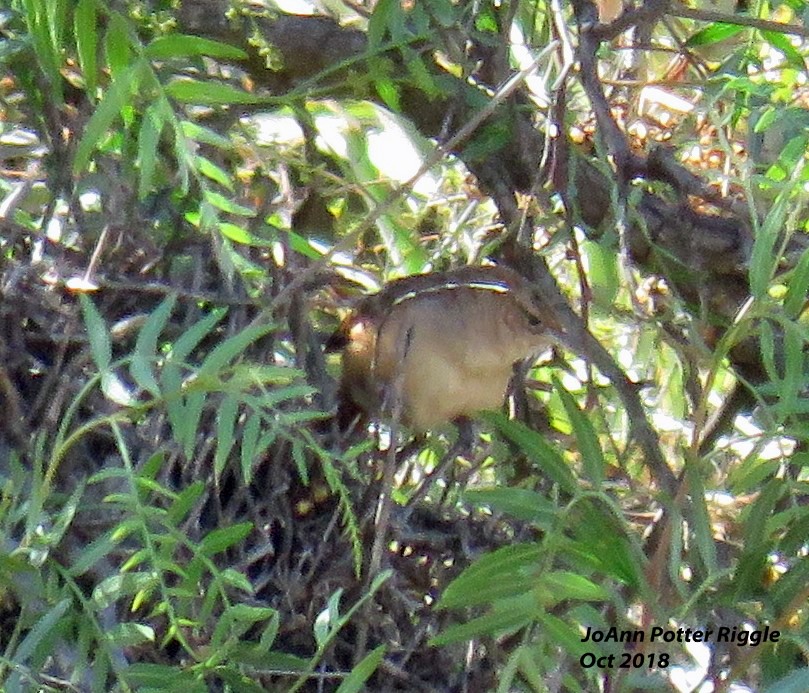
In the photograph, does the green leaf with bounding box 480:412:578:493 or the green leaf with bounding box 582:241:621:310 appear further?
the green leaf with bounding box 582:241:621:310

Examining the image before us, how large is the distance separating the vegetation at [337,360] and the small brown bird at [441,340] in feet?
0.11

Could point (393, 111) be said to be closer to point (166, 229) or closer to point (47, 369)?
point (166, 229)

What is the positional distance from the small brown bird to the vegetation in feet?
0.11

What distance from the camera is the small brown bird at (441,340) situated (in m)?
1.36

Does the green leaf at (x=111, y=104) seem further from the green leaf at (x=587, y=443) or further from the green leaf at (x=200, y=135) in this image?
the green leaf at (x=587, y=443)

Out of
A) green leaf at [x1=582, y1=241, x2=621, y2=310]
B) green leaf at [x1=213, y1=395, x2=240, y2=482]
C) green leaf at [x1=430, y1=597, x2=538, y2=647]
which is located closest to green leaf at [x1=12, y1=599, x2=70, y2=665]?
green leaf at [x1=213, y1=395, x2=240, y2=482]

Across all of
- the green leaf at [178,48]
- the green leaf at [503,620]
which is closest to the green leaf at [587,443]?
the green leaf at [503,620]

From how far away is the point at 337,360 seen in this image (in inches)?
61.1

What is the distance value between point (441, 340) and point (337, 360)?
21 centimetres

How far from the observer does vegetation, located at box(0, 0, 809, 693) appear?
3.07 feet

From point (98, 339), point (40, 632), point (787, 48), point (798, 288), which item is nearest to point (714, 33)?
point (787, 48)

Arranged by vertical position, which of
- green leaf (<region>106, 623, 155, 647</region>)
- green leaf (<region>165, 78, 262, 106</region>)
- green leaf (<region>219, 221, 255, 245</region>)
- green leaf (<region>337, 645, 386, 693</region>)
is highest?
green leaf (<region>165, 78, 262, 106</region>)

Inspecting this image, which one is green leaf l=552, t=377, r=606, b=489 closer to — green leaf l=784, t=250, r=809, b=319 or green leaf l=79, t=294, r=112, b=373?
green leaf l=784, t=250, r=809, b=319

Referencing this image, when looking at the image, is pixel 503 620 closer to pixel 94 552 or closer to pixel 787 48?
pixel 94 552
